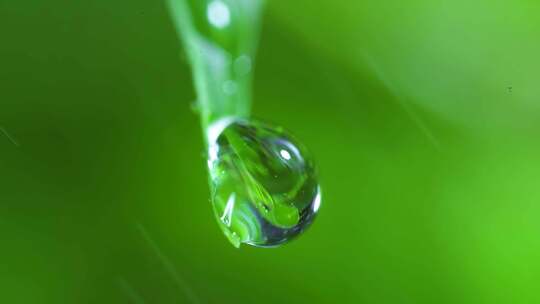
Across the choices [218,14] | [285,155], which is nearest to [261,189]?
[285,155]

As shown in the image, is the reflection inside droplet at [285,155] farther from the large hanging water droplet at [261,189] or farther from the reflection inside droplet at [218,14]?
the reflection inside droplet at [218,14]

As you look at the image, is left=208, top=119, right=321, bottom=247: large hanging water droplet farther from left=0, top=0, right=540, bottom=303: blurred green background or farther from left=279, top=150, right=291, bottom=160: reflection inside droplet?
left=0, top=0, right=540, bottom=303: blurred green background

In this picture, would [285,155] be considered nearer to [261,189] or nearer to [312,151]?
[261,189]

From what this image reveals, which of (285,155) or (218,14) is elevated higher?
(218,14)

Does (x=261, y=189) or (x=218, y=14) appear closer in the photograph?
(x=261, y=189)

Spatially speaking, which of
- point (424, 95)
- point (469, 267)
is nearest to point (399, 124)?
point (424, 95)

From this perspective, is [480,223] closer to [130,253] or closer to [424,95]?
[424,95]
